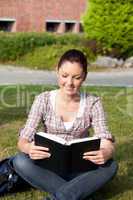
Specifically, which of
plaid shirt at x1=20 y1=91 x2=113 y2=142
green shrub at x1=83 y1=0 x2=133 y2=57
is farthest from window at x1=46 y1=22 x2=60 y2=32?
plaid shirt at x1=20 y1=91 x2=113 y2=142

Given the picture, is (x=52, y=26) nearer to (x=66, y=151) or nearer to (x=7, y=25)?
(x=7, y=25)

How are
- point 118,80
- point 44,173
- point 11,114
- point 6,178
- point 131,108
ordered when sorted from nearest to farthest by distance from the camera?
point 44,173, point 6,178, point 11,114, point 131,108, point 118,80

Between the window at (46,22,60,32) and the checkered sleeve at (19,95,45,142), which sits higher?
the checkered sleeve at (19,95,45,142)

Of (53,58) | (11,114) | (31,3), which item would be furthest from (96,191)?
(31,3)

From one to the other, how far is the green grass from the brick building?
15137 mm

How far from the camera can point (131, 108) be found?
10414 mm

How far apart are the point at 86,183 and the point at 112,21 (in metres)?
16.3

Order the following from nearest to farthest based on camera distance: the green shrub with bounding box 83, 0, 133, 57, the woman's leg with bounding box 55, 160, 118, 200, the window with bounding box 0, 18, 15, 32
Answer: the woman's leg with bounding box 55, 160, 118, 200
the green shrub with bounding box 83, 0, 133, 57
the window with bounding box 0, 18, 15, 32

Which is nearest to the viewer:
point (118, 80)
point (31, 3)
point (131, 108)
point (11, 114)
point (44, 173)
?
→ point (44, 173)

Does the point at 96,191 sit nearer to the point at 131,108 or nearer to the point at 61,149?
the point at 61,149

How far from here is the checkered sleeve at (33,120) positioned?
16.3 ft

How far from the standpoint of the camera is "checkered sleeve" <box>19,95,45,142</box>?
496 cm

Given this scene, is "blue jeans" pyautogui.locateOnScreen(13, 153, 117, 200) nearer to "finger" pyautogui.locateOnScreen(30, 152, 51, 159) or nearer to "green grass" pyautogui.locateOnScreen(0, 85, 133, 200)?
"finger" pyautogui.locateOnScreen(30, 152, 51, 159)

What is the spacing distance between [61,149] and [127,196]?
1125 millimetres
